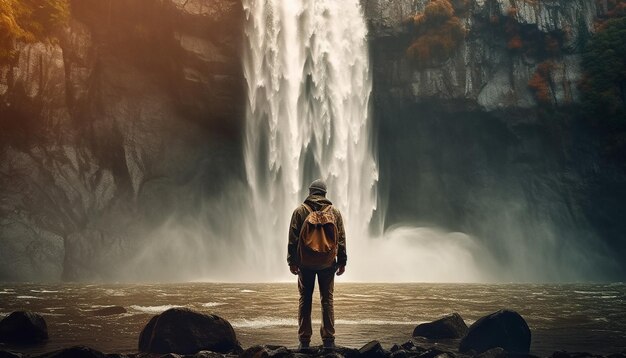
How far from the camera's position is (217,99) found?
37.1 meters

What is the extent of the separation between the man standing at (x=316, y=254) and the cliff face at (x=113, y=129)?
90.5ft

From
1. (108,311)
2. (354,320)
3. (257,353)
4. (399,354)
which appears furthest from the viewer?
(108,311)

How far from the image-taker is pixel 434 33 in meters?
38.4

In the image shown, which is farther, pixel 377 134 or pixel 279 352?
pixel 377 134

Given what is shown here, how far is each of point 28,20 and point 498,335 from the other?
33.4 meters

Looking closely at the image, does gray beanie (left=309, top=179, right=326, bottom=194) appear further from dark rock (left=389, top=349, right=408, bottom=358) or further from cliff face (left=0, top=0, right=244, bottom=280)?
cliff face (left=0, top=0, right=244, bottom=280)

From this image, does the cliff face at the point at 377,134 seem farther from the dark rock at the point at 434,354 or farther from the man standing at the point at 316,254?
the dark rock at the point at 434,354

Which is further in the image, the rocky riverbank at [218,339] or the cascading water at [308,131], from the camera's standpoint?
the cascading water at [308,131]

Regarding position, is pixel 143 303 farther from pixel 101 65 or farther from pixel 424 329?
pixel 101 65

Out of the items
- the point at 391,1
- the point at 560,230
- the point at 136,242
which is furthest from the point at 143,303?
the point at 560,230

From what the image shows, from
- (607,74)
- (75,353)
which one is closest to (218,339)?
(75,353)

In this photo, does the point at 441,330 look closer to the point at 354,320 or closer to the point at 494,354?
the point at 494,354

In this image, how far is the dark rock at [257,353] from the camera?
626 cm

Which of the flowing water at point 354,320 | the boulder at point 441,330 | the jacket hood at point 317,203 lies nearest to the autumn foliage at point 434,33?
the flowing water at point 354,320
